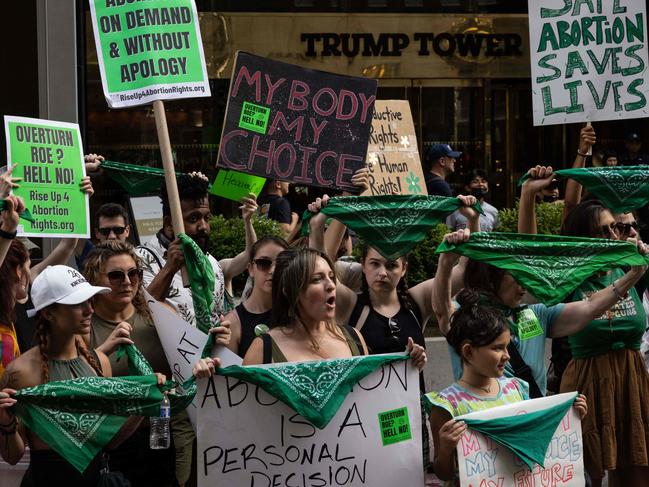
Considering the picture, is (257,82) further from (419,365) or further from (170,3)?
(419,365)

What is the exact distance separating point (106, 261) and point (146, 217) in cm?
264

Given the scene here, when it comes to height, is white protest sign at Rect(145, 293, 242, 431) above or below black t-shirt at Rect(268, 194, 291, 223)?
below

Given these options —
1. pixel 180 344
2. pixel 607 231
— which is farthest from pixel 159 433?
pixel 607 231

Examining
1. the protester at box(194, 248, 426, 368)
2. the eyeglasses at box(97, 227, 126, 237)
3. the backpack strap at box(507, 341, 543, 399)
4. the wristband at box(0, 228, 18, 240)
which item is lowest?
the backpack strap at box(507, 341, 543, 399)

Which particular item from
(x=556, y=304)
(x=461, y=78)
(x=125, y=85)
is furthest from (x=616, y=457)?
(x=461, y=78)

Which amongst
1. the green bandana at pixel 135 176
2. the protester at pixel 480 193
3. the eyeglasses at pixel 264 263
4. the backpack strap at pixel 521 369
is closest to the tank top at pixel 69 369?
the eyeglasses at pixel 264 263

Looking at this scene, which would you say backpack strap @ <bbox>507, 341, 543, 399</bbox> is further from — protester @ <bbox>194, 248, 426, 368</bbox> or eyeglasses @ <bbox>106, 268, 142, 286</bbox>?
eyeglasses @ <bbox>106, 268, 142, 286</bbox>

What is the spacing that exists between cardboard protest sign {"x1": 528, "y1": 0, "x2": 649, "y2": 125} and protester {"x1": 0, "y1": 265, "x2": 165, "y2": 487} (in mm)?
3350

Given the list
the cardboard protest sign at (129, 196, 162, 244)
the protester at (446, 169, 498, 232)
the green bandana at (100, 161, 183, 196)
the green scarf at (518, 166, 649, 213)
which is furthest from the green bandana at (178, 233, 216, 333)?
the protester at (446, 169, 498, 232)

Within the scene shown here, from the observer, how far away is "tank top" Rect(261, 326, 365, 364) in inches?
208

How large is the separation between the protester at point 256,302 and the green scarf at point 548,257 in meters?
0.94

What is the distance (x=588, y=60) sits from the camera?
7.57m

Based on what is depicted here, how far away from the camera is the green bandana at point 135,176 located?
7512 millimetres

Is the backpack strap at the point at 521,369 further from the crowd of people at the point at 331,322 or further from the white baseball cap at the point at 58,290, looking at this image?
the white baseball cap at the point at 58,290
